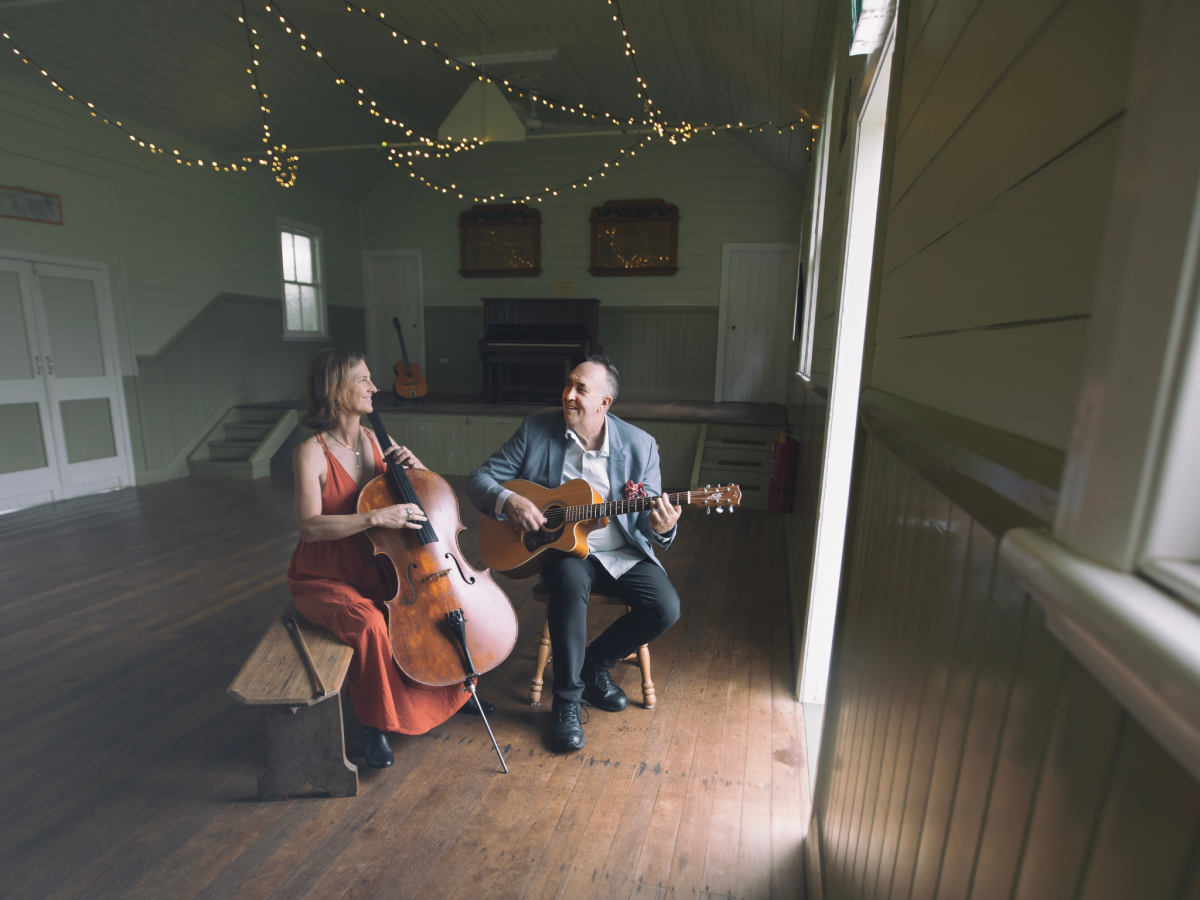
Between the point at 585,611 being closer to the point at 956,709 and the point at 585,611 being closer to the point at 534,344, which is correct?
the point at 956,709

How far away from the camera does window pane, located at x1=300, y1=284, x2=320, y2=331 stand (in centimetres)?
735

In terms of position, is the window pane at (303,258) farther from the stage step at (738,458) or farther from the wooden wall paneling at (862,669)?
the wooden wall paneling at (862,669)

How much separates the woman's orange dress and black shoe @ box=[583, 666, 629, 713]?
47 cm

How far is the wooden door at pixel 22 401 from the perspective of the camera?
14.7ft

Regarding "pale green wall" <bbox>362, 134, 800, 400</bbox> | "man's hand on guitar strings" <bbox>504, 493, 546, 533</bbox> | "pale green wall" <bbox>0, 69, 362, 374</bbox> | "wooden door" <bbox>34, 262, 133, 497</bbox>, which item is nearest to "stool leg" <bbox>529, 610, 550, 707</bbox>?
"man's hand on guitar strings" <bbox>504, 493, 546, 533</bbox>

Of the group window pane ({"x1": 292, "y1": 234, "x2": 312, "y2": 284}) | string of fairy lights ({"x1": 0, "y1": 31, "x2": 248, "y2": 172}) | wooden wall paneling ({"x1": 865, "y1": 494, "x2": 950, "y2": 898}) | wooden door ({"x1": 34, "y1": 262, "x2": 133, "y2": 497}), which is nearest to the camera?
wooden wall paneling ({"x1": 865, "y1": 494, "x2": 950, "y2": 898})

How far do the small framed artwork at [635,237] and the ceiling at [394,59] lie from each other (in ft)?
3.34

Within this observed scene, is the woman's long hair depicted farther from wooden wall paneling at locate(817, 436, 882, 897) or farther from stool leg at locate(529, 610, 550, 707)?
wooden wall paneling at locate(817, 436, 882, 897)

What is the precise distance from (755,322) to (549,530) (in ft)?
18.6

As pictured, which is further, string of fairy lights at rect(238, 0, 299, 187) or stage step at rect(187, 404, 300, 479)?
stage step at rect(187, 404, 300, 479)

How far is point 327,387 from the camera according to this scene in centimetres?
189

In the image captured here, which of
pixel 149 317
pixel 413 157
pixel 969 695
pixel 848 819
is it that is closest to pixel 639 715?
pixel 848 819

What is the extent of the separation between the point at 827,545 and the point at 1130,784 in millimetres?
1789

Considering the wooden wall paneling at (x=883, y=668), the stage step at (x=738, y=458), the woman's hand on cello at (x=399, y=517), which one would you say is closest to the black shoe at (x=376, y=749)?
the woman's hand on cello at (x=399, y=517)
